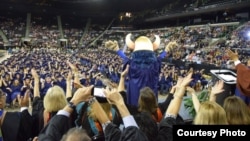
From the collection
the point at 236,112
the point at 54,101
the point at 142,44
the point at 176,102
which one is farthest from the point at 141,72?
the point at 176,102

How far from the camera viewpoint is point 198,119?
8.95 ft

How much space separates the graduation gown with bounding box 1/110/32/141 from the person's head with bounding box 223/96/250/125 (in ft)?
7.55

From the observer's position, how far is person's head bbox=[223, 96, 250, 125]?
3.00m

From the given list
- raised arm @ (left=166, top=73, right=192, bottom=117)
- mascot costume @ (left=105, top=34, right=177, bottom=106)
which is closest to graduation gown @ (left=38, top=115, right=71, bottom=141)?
raised arm @ (left=166, top=73, right=192, bottom=117)

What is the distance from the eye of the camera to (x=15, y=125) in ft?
12.0

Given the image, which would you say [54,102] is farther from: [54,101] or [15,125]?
[15,125]

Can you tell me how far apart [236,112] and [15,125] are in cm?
250

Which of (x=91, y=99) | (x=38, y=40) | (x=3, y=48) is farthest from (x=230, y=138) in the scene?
(x=38, y=40)

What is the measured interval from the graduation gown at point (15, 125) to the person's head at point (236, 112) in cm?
230

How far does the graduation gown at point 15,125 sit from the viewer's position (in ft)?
11.9

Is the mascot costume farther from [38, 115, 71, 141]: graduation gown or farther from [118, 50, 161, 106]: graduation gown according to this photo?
[38, 115, 71, 141]: graduation gown

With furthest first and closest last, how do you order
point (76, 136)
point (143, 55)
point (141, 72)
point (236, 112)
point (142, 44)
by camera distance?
point (142, 44) < point (143, 55) < point (141, 72) < point (236, 112) < point (76, 136)

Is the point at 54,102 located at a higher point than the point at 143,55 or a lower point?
lower

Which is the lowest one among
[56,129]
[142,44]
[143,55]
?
[56,129]
